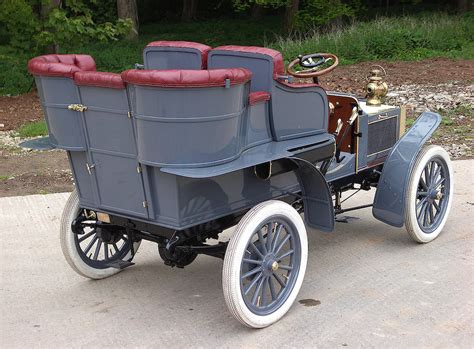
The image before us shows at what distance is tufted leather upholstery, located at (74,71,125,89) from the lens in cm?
360

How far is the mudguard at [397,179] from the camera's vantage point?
497cm

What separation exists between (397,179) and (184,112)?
210 centimetres

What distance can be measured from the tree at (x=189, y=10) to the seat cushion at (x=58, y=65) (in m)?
25.6

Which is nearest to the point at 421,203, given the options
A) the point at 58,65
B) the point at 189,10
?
the point at 58,65

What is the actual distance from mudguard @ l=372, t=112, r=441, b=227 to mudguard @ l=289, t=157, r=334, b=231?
787 mm

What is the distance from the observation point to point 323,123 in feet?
14.7

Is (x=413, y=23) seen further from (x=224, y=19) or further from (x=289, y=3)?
(x=224, y=19)

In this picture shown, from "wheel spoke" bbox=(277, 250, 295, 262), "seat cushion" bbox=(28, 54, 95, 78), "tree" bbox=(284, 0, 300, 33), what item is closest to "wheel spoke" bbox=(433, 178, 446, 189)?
"wheel spoke" bbox=(277, 250, 295, 262)

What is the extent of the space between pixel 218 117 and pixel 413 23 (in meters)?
14.1

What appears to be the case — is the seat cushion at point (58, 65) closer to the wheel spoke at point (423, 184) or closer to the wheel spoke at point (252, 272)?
the wheel spoke at point (252, 272)

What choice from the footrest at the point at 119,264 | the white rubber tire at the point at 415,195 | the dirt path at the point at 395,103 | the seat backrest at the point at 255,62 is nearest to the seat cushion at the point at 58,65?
the seat backrest at the point at 255,62

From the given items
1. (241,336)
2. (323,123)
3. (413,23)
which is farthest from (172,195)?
(413,23)

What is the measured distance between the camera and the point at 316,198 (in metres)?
4.41

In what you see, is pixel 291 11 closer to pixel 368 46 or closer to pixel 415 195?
pixel 368 46
